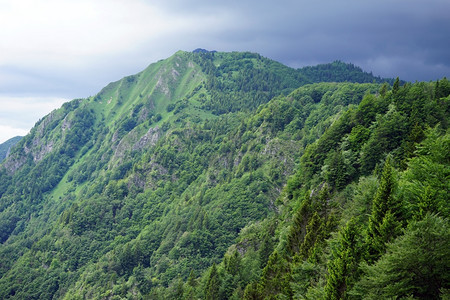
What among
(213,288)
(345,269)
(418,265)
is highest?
(418,265)


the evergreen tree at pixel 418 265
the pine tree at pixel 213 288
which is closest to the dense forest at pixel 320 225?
the evergreen tree at pixel 418 265

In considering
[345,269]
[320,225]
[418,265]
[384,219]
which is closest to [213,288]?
[320,225]

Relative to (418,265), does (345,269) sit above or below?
below

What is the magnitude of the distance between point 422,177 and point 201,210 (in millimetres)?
141655

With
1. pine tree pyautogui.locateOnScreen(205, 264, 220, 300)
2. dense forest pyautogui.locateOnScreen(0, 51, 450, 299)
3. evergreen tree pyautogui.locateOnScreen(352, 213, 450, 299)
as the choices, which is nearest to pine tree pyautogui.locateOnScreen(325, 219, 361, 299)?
dense forest pyautogui.locateOnScreen(0, 51, 450, 299)

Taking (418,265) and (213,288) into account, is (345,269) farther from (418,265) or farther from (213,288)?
(213,288)

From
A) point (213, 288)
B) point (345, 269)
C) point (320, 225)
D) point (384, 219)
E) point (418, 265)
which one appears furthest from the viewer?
point (213, 288)

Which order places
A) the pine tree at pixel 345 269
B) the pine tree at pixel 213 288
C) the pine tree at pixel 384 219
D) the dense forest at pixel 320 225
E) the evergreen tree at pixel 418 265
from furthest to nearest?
1. the pine tree at pixel 213 288
2. the pine tree at pixel 345 269
3. the pine tree at pixel 384 219
4. the dense forest at pixel 320 225
5. the evergreen tree at pixel 418 265

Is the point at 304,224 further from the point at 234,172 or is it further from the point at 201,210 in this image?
the point at 234,172

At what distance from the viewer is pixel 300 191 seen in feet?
300

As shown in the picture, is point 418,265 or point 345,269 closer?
point 418,265

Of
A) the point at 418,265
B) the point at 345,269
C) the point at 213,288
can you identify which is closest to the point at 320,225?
the point at 345,269

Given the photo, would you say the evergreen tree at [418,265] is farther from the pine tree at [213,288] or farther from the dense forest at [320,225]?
the pine tree at [213,288]

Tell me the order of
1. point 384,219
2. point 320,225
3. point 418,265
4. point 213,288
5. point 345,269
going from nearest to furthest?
point 418,265 → point 384,219 → point 345,269 → point 320,225 → point 213,288
